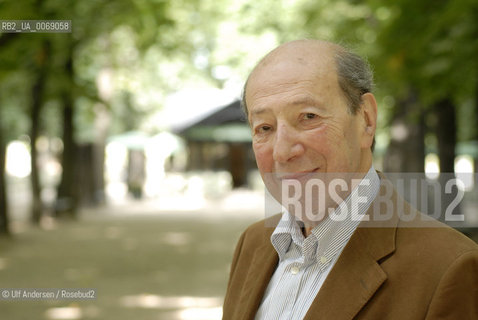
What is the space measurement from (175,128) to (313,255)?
27.6 meters

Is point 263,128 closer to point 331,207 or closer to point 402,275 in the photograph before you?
point 331,207

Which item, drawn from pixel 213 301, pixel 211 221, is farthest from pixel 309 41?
pixel 211 221

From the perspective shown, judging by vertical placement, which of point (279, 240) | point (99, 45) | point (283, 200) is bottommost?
point (279, 240)

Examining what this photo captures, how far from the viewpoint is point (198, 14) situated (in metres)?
23.8

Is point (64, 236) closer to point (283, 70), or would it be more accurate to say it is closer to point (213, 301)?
point (213, 301)

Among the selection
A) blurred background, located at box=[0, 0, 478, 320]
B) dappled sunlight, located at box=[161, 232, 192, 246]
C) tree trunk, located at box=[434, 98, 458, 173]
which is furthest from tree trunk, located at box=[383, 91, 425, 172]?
dappled sunlight, located at box=[161, 232, 192, 246]

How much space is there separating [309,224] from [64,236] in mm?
13969

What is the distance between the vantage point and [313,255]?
6.53ft

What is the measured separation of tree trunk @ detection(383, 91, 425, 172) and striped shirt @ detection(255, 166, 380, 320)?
A: 10.2 metres

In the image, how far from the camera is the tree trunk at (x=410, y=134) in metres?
12.4

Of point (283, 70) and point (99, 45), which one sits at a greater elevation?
point (99, 45)

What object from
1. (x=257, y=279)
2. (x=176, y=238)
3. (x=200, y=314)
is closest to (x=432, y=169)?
(x=176, y=238)

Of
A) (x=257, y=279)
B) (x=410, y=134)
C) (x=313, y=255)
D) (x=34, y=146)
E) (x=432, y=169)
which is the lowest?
(x=432, y=169)

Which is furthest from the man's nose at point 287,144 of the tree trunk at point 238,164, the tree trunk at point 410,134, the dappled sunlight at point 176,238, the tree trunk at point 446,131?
the tree trunk at point 238,164
